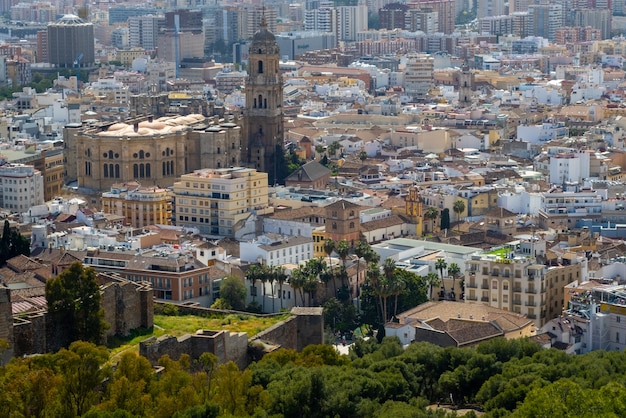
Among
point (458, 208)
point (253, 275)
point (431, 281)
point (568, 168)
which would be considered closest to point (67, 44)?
point (568, 168)

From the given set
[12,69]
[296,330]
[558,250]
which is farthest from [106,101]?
[296,330]

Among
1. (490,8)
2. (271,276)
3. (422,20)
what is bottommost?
(271,276)

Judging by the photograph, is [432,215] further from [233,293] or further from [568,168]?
[233,293]

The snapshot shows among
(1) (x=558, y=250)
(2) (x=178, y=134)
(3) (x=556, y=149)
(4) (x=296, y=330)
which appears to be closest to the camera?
(4) (x=296, y=330)

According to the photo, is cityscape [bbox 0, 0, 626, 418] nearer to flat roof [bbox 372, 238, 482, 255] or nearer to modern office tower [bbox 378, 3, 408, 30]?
flat roof [bbox 372, 238, 482, 255]

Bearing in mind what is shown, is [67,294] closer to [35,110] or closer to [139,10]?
[35,110]

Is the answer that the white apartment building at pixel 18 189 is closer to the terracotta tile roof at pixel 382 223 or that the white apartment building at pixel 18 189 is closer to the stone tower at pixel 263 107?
the stone tower at pixel 263 107
